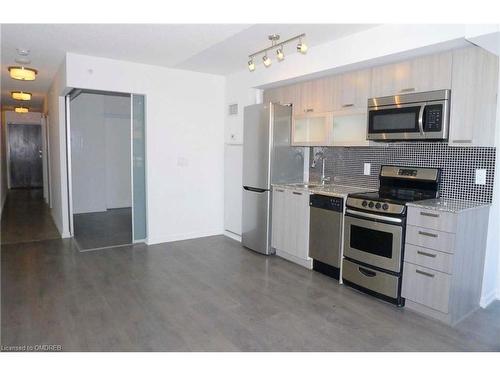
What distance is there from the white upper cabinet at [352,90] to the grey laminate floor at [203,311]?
6.14 ft

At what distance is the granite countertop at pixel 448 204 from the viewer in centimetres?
274

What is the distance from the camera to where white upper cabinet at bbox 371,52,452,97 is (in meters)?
2.95

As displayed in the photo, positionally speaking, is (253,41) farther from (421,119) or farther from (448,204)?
(448,204)

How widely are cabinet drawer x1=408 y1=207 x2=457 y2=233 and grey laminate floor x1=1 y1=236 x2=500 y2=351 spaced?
78 cm

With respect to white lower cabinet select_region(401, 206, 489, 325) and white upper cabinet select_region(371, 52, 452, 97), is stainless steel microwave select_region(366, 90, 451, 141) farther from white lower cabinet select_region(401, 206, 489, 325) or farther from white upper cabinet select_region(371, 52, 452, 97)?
white lower cabinet select_region(401, 206, 489, 325)

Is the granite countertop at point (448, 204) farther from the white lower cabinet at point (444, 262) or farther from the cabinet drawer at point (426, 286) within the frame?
the cabinet drawer at point (426, 286)

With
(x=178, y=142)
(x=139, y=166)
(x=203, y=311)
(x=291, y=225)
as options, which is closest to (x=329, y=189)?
(x=291, y=225)

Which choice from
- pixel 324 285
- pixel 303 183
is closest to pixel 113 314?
pixel 324 285

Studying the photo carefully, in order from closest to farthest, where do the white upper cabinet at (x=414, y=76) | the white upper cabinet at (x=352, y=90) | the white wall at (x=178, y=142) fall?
1. the white upper cabinet at (x=414, y=76)
2. the white upper cabinet at (x=352, y=90)
3. the white wall at (x=178, y=142)

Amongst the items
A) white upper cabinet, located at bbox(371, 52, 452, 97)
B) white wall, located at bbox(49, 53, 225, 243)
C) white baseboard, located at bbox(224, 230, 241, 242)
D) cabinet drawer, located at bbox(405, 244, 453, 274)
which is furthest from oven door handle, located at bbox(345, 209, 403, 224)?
white wall, located at bbox(49, 53, 225, 243)

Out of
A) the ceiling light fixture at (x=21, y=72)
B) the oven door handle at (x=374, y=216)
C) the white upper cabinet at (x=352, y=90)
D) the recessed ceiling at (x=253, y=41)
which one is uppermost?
the recessed ceiling at (x=253, y=41)

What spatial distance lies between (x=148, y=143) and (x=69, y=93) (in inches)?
54.4

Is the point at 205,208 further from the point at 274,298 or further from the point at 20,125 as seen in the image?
the point at 20,125

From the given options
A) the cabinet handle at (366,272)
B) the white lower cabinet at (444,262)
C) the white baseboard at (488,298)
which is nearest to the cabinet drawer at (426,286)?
the white lower cabinet at (444,262)
